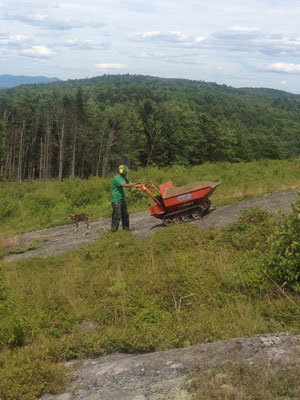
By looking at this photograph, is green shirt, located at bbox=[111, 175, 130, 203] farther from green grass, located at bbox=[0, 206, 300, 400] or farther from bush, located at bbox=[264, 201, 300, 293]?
bush, located at bbox=[264, 201, 300, 293]

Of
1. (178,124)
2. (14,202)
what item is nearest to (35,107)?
(178,124)

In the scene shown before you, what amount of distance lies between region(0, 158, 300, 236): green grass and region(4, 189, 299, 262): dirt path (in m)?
1.15

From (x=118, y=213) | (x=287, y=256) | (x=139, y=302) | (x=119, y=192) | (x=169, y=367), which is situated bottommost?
(x=139, y=302)

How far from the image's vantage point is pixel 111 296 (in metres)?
6.89

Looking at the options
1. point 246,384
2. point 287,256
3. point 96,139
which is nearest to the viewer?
point 246,384

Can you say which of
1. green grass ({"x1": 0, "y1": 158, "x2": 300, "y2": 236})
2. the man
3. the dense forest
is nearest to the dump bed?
the man

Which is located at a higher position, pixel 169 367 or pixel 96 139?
pixel 96 139

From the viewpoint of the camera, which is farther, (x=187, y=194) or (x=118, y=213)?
(x=118, y=213)

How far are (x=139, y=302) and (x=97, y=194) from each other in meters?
12.5

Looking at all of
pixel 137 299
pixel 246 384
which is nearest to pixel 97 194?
pixel 137 299

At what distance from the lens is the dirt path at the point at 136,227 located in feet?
35.0

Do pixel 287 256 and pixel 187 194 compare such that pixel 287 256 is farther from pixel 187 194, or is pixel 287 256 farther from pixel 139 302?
pixel 187 194

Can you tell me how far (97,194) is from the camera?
1856 centimetres

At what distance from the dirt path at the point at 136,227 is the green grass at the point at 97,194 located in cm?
115
